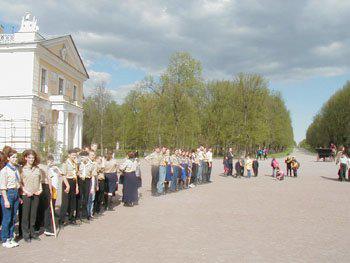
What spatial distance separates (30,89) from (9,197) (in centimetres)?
3095

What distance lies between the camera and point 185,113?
2013 inches

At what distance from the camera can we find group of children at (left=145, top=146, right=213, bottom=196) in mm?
15648

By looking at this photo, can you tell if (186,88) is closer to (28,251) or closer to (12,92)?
(12,92)

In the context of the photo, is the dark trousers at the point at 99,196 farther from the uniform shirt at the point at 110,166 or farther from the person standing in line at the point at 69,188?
the person standing in line at the point at 69,188

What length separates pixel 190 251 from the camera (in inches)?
281

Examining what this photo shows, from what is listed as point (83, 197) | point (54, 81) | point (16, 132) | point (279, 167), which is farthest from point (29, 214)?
point (54, 81)

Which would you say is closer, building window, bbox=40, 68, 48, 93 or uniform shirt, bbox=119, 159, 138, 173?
uniform shirt, bbox=119, 159, 138, 173

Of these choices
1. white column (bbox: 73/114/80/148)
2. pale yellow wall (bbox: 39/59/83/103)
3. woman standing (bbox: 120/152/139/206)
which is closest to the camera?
woman standing (bbox: 120/152/139/206)

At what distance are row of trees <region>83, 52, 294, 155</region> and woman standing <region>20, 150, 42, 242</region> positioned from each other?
4254 centimetres

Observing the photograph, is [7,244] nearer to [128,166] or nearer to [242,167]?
[128,166]

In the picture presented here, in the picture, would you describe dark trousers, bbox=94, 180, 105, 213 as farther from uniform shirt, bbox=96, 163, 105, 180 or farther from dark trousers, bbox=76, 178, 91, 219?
dark trousers, bbox=76, 178, 91, 219

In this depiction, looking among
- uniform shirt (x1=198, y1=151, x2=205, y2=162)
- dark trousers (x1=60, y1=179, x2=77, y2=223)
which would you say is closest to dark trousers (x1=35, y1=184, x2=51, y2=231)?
dark trousers (x1=60, y1=179, x2=77, y2=223)

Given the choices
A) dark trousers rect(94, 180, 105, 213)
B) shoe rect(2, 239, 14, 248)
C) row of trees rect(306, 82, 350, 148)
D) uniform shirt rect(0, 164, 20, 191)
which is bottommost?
shoe rect(2, 239, 14, 248)

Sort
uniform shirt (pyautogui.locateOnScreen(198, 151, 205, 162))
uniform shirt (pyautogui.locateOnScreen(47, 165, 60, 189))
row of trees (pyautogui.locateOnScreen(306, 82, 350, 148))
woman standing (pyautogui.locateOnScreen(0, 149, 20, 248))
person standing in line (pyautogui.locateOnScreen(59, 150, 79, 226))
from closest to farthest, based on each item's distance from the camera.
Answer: woman standing (pyautogui.locateOnScreen(0, 149, 20, 248)) → uniform shirt (pyautogui.locateOnScreen(47, 165, 60, 189)) → person standing in line (pyautogui.locateOnScreen(59, 150, 79, 226)) → uniform shirt (pyautogui.locateOnScreen(198, 151, 205, 162)) → row of trees (pyautogui.locateOnScreen(306, 82, 350, 148))
